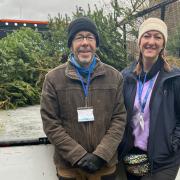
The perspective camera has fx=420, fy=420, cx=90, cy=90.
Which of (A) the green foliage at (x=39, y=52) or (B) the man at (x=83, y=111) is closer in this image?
(B) the man at (x=83, y=111)

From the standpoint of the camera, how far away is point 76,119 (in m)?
2.65

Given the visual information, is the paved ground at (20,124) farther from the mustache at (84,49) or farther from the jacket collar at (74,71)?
the mustache at (84,49)

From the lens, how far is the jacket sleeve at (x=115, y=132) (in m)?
2.62

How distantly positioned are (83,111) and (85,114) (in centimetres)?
2

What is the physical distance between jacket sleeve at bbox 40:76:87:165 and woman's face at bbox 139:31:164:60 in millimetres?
648

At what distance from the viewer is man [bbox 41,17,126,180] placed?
8.55ft

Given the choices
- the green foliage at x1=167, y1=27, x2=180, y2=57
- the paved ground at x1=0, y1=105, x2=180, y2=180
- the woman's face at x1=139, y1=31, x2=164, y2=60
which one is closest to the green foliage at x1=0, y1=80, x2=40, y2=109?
the paved ground at x1=0, y1=105, x2=180, y2=180

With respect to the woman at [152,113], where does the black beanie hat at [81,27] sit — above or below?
above

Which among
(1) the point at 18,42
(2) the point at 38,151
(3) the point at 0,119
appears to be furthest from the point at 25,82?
(2) the point at 38,151

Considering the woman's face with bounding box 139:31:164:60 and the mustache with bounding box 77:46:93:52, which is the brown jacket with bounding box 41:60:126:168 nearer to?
the mustache with bounding box 77:46:93:52

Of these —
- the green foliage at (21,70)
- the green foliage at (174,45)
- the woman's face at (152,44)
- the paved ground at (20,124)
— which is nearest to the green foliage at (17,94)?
the green foliage at (21,70)

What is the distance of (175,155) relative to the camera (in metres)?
2.74

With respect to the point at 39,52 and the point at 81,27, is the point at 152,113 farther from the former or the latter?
the point at 39,52

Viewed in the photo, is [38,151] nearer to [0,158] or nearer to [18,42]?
[0,158]
